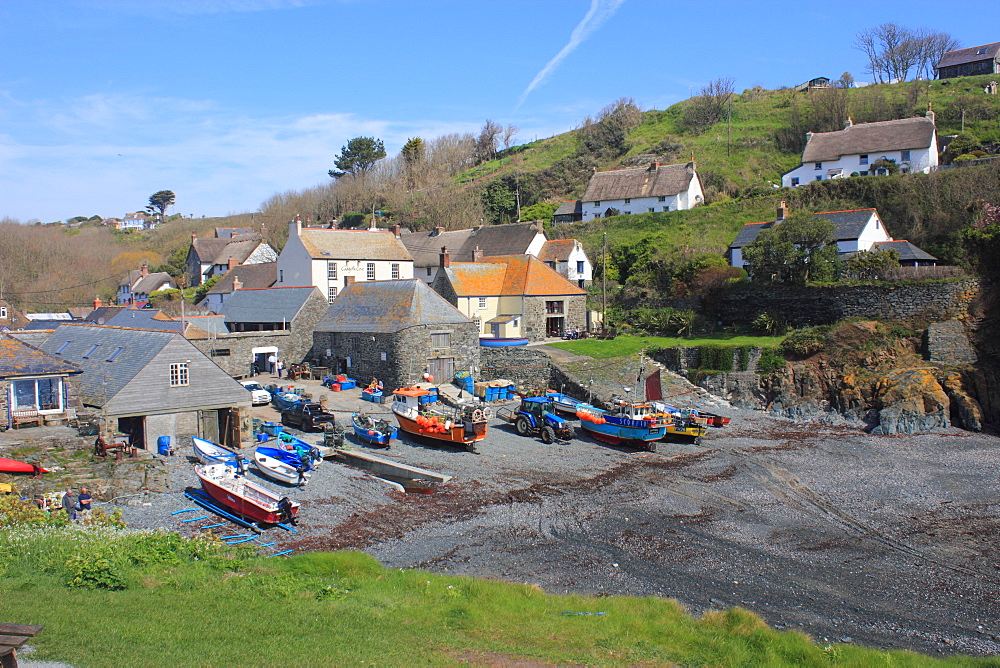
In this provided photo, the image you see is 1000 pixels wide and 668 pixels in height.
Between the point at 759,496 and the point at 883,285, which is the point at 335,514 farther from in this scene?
the point at 883,285

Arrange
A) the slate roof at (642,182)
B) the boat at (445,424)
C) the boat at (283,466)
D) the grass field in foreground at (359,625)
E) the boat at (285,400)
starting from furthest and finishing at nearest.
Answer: the slate roof at (642,182) < the boat at (285,400) < the boat at (445,424) < the boat at (283,466) < the grass field in foreground at (359,625)

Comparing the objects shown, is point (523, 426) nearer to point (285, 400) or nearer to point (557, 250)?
point (285, 400)

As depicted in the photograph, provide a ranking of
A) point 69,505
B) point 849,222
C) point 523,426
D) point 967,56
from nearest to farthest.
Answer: point 69,505, point 523,426, point 849,222, point 967,56

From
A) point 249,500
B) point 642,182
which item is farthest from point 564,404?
point 642,182

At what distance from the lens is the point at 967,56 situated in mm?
81438

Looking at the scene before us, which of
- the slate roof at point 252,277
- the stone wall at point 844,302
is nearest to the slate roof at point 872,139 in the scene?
the stone wall at point 844,302

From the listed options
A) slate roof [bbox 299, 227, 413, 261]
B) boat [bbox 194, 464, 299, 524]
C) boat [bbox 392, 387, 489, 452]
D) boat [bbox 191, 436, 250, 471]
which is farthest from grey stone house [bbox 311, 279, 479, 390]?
boat [bbox 194, 464, 299, 524]

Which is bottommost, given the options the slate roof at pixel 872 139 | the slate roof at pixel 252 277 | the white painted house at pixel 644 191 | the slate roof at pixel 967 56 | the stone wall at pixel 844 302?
the stone wall at pixel 844 302

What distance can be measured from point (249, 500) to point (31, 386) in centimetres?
964

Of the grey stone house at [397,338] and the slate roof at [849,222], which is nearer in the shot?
the grey stone house at [397,338]

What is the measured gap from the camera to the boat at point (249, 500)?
57.2 feet

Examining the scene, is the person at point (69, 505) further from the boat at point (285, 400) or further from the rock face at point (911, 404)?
the rock face at point (911, 404)

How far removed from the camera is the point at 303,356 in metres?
37.9

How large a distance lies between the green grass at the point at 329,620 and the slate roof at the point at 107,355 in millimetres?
10778
